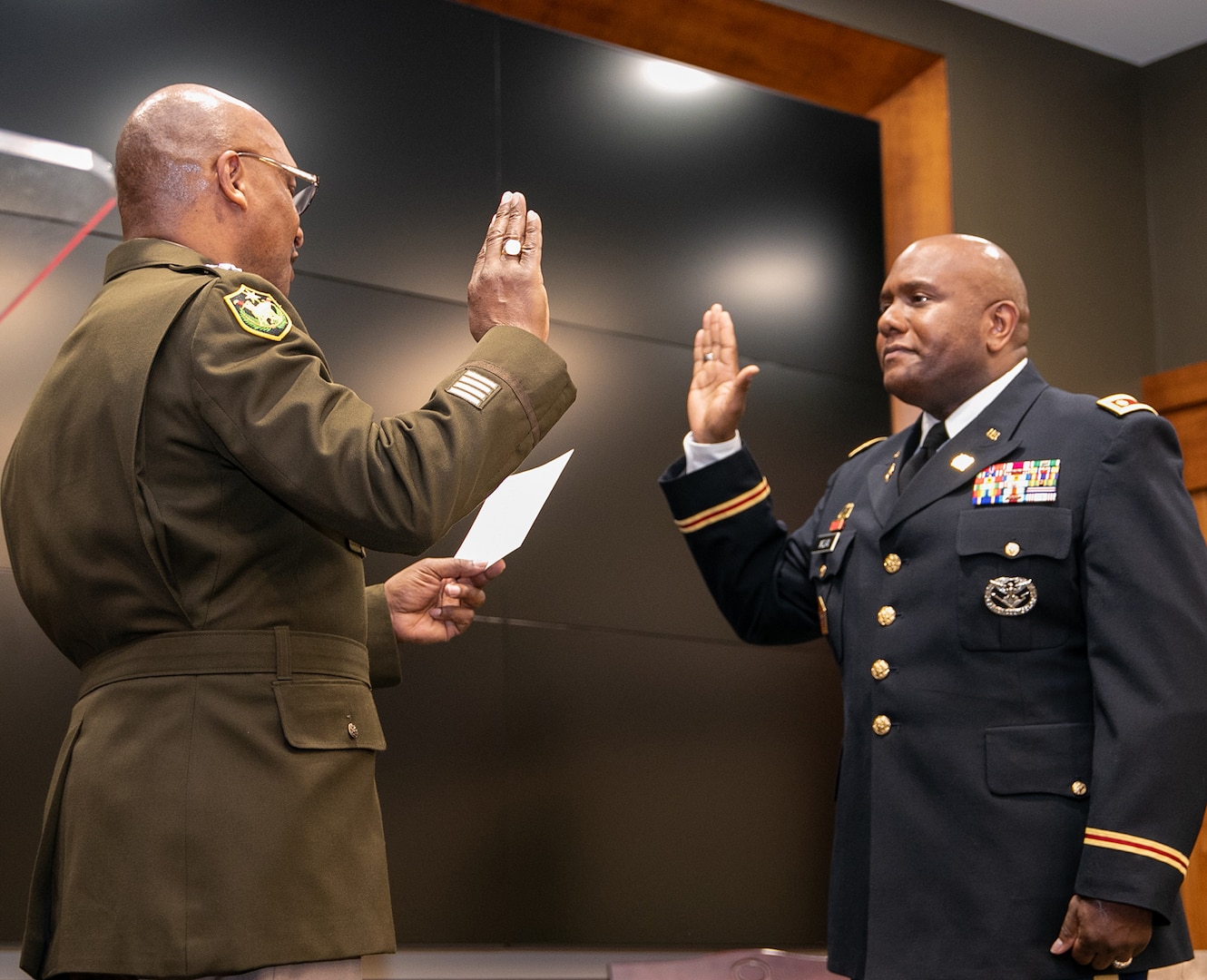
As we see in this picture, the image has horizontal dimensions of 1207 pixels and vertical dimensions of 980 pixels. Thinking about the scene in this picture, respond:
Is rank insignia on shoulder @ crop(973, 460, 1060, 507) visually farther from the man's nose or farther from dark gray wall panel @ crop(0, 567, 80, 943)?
dark gray wall panel @ crop(0, 567, 80, 943)

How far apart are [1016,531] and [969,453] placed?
0.20 metres

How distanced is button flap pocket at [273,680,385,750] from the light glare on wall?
3.14m

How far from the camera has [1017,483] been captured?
2207 mm

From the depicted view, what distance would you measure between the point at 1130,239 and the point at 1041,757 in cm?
354

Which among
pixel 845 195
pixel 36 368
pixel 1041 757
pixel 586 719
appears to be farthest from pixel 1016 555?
pixel 845 195

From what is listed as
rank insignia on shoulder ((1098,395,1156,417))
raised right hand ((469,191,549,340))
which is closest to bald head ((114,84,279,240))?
raised right hand ((469,191,549,340))

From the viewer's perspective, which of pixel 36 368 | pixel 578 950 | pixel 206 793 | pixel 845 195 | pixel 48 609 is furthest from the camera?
pixel 845 195

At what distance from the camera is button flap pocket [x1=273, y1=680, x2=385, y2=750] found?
4.76 feet

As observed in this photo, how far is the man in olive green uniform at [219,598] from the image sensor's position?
1.40m

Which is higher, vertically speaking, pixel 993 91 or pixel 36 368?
pixel 993 91

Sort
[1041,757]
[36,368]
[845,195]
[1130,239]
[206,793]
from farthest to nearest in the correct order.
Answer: [1130,239]
[845,195]
[36,368]
[1041,757]
[206,793]

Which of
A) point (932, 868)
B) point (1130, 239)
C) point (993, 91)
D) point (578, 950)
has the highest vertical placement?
point (993, 91)

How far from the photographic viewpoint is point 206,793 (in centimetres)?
141

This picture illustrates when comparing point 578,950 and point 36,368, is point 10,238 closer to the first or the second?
point 36,368
